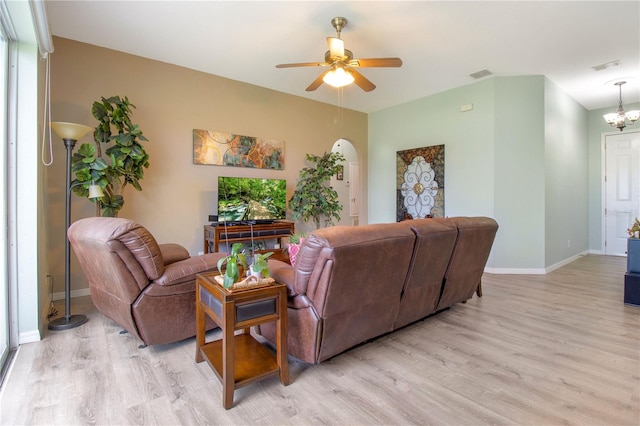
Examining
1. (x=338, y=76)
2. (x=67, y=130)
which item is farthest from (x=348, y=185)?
(x=67, y=130)

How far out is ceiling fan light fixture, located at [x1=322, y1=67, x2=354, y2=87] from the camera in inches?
121

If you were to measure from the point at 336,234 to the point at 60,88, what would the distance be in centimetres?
364

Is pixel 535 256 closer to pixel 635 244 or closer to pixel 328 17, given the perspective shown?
pixel 635 244

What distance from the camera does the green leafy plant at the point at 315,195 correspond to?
16.5 ft

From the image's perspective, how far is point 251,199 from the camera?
4.55 metres

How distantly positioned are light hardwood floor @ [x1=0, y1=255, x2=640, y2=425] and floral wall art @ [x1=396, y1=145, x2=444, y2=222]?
111 inches

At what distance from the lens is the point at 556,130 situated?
4.91 m

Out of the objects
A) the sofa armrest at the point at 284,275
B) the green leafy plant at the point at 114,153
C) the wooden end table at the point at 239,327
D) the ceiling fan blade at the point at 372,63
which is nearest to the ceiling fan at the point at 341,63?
the ceiling fan blade at the point at 372,63

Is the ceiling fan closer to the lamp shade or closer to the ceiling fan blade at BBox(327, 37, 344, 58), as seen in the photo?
the ceiling fan blade at BBox(327, 37, 344, 58)

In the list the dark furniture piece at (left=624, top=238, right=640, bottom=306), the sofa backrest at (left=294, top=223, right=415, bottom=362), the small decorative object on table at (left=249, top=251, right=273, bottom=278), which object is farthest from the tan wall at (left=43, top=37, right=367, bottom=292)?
the dark furniture piece at (left=624, top=238, right=640, bottom=306)

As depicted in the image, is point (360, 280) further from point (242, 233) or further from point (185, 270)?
point (242, 233)

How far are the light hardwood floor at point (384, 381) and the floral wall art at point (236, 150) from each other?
8.01 ft

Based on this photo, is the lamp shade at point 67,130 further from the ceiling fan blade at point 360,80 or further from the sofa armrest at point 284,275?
the ceiling fan blade at point 360,80

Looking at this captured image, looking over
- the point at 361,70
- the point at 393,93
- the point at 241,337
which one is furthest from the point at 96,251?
the point at 393,93
